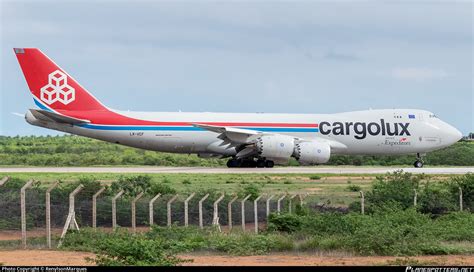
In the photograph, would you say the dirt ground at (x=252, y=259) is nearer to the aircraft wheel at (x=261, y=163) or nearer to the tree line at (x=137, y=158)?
the aircraft wheel at (x=261, y=163)

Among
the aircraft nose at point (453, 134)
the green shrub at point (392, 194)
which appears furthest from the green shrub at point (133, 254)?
the aircraft nose at point (453, 134)

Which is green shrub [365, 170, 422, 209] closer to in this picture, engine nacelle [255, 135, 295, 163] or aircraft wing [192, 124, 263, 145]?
engine nacelle [255, 135, 295, 163]

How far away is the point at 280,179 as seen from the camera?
125ft

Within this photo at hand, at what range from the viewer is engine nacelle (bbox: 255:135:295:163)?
42938 mm

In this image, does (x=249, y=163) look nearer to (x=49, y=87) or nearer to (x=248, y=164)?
(x=248, y=164)

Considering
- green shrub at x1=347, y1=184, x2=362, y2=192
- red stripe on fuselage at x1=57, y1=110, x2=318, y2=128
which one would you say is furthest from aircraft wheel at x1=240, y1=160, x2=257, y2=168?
green shrub at x1=347, y1=184, x2=362, y2=192

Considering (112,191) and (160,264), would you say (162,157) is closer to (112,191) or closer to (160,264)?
(112,191)

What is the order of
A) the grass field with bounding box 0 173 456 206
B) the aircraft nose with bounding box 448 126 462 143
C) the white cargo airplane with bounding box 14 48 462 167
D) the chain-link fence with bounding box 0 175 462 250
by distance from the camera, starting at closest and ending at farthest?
the chain-link fence with bounding box 0 175 462 250
the grass field with bounding box 0 173 456 206
the white cargo airplane with bounding box 14 48 462 167
the aircraft nose with bounding box 448 126 462 143

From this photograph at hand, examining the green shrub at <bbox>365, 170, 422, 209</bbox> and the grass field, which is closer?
the green shrub at <bbox>365, 170, 422, 209</bbox>

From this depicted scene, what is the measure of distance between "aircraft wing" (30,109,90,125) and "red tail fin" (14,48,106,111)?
1.07 meters

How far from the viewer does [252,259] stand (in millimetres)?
18406

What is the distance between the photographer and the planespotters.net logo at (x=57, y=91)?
45.2 meters

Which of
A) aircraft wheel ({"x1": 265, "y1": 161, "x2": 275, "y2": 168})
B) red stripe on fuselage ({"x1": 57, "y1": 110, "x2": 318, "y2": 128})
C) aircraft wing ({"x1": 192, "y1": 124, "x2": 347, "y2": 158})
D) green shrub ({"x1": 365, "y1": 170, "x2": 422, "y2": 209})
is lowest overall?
green shrub ({"x1": 365, "y1": 170, "x2": 422, "y2": 209})

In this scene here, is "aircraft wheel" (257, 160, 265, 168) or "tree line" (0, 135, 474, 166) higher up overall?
"tree line" (0, 135, 474, 166)
